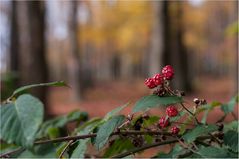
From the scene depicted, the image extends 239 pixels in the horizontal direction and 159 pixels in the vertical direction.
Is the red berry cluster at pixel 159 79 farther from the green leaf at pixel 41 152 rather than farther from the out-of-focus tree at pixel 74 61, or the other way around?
the out-of-focus tree at pixel 74 61

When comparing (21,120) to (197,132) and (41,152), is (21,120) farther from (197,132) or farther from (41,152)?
(197,132)

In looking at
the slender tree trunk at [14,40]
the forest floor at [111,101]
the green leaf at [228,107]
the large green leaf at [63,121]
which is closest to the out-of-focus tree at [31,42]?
the forest floor at [111,101]

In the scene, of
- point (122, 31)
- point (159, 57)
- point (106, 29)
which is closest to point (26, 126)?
point (159, 57)

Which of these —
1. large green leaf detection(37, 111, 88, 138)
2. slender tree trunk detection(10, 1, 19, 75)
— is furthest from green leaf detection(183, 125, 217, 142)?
slender tree trunk detection(10, 1, 19, 75)

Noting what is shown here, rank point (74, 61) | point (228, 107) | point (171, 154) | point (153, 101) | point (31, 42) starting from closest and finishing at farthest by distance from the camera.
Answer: point (153, 101) < point (171, 154) < point (228, 107) < point (31, 42) < point (74, 61)

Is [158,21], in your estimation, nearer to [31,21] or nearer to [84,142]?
[31,21]

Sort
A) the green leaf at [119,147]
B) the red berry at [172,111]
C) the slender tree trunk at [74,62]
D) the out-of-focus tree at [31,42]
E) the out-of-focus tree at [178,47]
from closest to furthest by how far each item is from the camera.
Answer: the red berry at [172,111] < the green leaf at [119,147] < the out-of-focus tree at [31,42] < the slender tree trunk at [74,62] < the out-of-focus tree at [178,47]

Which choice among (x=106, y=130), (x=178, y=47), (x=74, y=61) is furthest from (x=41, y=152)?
(x=178, y=47)
